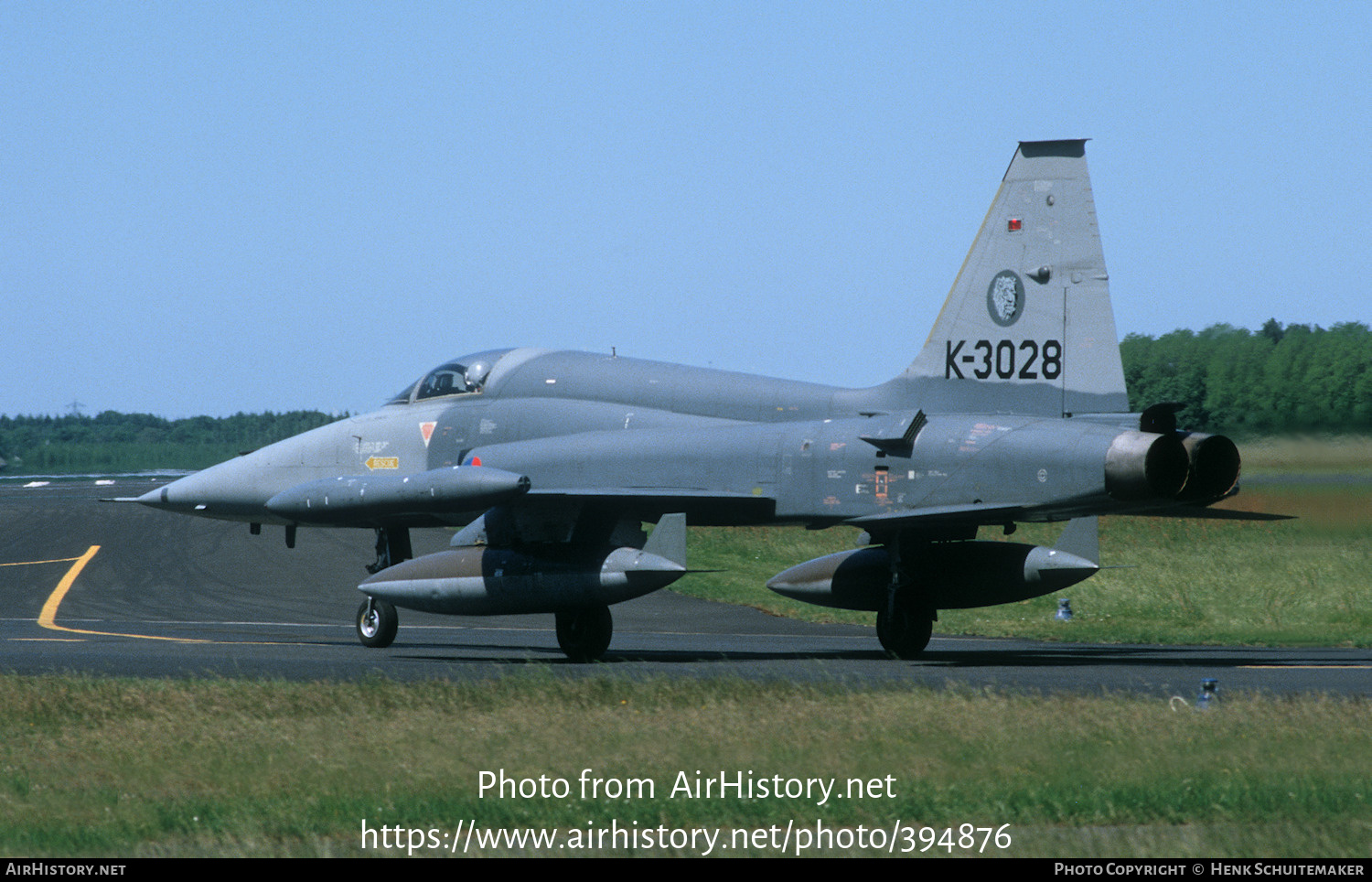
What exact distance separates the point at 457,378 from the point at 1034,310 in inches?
355

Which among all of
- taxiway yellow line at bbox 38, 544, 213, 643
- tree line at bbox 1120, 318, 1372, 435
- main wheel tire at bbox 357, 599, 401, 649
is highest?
tree line at bbox 1120, 318, 1372, 435

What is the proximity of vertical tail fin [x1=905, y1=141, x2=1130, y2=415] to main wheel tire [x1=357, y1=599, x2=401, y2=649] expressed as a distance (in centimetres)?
864

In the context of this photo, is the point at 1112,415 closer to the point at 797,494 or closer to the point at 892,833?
the point at 797,494

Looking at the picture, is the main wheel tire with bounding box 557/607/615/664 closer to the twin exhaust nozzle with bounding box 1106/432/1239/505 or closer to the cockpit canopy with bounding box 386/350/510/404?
the cockpit canopy with bounding box 386/350/510/404

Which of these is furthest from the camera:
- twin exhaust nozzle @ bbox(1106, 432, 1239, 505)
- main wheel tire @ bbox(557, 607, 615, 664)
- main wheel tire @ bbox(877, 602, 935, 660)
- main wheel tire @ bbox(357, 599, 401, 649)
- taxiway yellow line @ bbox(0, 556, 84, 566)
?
taxiway yellow line @ bbox(0, 556, 84, 566)

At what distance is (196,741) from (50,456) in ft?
497

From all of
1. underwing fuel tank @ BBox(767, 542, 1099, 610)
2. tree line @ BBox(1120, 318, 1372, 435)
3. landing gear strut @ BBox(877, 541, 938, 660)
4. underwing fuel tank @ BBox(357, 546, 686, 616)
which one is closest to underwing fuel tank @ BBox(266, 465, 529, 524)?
underwing fuel tank @ BBox(357, 546, 686, 616)

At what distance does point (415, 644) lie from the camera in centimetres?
2370

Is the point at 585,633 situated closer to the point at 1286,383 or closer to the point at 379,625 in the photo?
the point at 379,625

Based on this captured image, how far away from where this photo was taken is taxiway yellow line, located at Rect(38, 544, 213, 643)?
24.5 m

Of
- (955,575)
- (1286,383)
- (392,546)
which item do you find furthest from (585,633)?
(1286,383)

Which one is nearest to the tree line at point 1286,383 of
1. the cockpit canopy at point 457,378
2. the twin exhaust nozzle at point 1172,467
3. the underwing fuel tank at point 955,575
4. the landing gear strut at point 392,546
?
the twin exhaust nozzle at point 1172,467

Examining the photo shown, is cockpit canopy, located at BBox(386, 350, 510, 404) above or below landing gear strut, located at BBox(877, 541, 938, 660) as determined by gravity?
above

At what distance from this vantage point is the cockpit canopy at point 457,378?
2289cm
